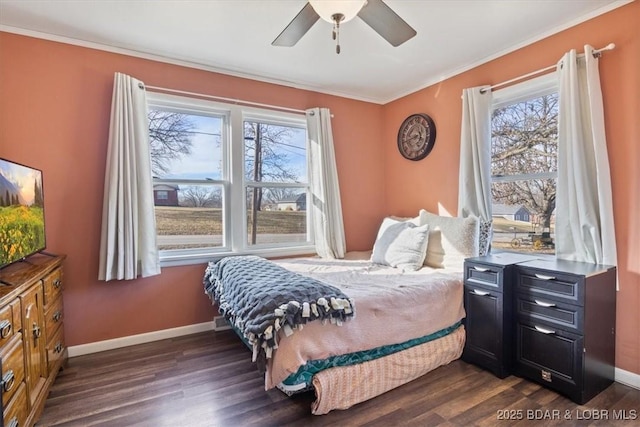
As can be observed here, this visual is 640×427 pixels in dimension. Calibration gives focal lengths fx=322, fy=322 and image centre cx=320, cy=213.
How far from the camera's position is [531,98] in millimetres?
2740

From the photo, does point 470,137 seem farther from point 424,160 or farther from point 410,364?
point 410,364

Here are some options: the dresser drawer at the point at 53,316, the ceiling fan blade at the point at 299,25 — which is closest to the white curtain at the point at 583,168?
the ceiling fan blade at the point at 299,25

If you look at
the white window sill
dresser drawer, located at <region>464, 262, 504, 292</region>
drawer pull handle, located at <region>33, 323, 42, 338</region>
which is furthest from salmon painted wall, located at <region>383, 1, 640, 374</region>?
drawer pull handle, located at <region>33, 323, 42, 338</region>

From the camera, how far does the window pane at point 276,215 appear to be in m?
3.45

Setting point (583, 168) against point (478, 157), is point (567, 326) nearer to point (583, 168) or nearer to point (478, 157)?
point (583, 168)

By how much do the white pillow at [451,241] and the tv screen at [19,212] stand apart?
291cm

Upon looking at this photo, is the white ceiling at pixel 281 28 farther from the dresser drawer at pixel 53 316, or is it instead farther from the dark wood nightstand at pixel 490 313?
the dresser drawer at pixel 53 316

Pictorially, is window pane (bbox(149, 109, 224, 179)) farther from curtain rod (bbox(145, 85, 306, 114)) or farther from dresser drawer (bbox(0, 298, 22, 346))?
dresser drawer (bbox(0, 298, 22, 346))

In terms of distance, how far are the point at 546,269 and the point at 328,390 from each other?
159 cm

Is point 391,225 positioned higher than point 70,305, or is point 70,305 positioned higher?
point 391,225

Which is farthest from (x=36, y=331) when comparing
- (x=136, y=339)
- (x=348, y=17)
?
(x=348, y=17)

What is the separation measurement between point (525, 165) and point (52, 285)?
3.74 meters

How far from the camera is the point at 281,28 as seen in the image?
8.04 feet

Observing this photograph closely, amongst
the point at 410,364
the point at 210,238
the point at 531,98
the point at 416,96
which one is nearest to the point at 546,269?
the point at 410,364
